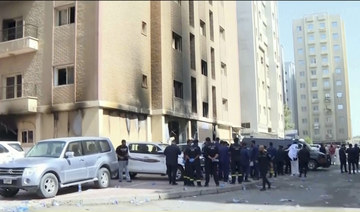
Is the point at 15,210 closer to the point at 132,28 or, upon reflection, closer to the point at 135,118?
the point at 135,118

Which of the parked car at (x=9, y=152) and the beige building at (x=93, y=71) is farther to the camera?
the beige building at (x=93, y=71)

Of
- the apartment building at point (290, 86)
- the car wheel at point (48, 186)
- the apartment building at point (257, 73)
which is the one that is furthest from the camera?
the apartment building at point (290, 86)

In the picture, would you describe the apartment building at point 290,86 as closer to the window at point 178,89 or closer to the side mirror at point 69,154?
the window at point 178,89

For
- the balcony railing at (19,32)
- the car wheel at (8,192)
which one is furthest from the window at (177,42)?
the car wheel at (8,192)

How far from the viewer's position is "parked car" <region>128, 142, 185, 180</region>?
1823 centimetres

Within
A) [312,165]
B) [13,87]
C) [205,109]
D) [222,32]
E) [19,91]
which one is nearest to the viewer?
[19,91]

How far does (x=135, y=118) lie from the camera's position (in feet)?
84.4

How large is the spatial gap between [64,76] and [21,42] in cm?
311

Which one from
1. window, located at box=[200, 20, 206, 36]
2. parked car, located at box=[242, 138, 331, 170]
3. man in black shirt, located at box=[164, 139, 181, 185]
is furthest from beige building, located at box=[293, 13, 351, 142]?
man in black shirt, located at box=[164, 139, 181, 185]

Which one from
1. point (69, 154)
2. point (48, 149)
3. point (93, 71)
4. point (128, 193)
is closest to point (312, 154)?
point (93, 71)

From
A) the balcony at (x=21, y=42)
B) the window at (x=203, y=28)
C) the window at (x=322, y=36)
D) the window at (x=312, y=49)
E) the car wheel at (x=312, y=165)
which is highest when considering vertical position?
the window at (x=322, y=36)

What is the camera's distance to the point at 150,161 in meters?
18.3

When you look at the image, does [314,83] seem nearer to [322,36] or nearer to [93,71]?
[322,36]

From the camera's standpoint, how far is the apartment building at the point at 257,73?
51531 millimetres
